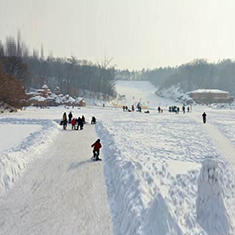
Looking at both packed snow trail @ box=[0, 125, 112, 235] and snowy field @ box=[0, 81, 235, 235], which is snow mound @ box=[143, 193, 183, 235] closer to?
snowy field @ box=[0, 81, 235, 235]

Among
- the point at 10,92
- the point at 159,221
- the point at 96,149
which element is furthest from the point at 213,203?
A: the point at 10,92

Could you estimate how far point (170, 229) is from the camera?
601 centimetres

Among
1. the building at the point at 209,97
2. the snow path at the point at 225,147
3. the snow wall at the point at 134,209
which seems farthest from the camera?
the building at the point at 209,97

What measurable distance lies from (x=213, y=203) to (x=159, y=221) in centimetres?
196

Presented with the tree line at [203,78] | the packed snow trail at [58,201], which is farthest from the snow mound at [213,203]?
the tree line at [203,78]

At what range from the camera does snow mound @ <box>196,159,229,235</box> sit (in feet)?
22.7

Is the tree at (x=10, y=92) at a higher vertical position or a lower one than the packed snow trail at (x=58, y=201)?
higher

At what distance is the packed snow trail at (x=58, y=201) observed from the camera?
20.3 feet

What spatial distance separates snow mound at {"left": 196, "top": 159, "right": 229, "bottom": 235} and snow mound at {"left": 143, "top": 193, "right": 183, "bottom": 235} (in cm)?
125

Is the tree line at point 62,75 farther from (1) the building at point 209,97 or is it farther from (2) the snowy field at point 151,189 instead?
(2) the snowy field at point 151,189

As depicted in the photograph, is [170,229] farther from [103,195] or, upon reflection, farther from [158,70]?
[158,70]

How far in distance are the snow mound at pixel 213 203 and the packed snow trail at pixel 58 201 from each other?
2.86 metres

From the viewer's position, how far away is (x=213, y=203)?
7.02 m

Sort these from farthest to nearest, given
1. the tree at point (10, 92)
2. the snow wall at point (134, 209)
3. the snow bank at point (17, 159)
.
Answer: the tree at point (10, 92) < the snow bank at point (17, 159) < the snow wall at point (134, 209)
